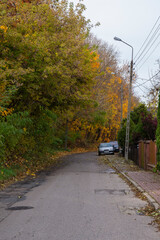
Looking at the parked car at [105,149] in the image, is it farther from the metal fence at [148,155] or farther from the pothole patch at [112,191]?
the pothole patch at [112,191]

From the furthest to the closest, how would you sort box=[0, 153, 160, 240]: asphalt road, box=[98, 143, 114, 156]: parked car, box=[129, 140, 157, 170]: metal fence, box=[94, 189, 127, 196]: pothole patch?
box=[98, 143, 114, 156]: parked car < box=[129, 140, 157, 170]: metal fence < box=[94, 189, 127, 196]: pothole patch < box=[0, 153, 160, 240]: asphalt road

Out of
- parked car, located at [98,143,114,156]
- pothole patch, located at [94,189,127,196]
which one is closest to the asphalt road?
pothole patch, located at [94,189,127,196]

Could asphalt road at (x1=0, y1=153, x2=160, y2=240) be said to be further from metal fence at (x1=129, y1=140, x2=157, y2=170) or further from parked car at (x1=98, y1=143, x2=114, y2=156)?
parked car at (x1=98, y1=143, x2=114, y2=156)

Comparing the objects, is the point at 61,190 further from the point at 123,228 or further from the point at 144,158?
the point at 144,158

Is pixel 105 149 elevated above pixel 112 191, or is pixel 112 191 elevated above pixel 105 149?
pixel 105 149

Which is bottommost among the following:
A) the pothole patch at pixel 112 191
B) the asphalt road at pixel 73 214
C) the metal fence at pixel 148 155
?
the asphalt road at pixel 73 214

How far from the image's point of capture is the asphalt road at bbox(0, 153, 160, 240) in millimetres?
6262

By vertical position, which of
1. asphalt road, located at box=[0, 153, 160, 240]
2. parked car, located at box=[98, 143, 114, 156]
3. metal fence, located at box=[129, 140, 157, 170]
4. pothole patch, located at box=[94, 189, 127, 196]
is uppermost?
parked car, located at box=[98, 143, 114, 156]

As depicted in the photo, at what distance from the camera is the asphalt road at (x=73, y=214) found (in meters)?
6.26

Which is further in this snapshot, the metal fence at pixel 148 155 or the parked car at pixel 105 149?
the parked car at pixel 105 149

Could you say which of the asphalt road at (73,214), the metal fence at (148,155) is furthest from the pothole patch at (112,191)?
the metal fence at (148,155)

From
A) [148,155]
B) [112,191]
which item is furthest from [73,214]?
[148,155]

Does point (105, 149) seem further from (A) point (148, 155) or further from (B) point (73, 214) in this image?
(B) point (73, 214)

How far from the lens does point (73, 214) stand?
7996 millimetres
